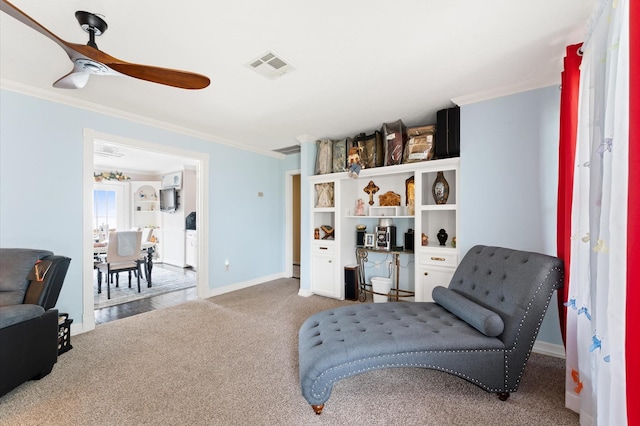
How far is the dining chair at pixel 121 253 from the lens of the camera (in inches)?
156

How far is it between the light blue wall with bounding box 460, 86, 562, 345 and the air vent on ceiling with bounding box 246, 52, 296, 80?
1.88m

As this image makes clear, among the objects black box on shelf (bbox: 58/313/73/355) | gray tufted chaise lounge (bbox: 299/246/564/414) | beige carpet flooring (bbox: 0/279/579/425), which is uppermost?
gray tufted chaise lounge (bbox: 299/246/564/414)

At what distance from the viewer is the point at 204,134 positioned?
3904 mm

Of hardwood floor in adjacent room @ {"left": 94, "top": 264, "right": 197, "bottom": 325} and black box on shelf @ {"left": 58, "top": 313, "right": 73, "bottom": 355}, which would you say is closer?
black box on shelf @ {"left": 58, "top": 313, "right": 73, "bottom": 355}

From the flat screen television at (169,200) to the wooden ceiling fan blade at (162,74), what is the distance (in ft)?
17.8

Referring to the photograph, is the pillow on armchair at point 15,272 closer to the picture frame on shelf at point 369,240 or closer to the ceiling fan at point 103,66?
the ceiling fan at point 103,66

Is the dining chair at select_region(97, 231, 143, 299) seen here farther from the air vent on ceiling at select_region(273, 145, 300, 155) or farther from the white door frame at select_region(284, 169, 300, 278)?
the air vent on ceiling at select_region(273, 145, 300, 155)

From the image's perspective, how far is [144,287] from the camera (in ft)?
14.7

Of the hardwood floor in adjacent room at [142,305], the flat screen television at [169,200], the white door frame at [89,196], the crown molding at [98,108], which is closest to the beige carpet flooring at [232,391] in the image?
the white door frame at [89,196]

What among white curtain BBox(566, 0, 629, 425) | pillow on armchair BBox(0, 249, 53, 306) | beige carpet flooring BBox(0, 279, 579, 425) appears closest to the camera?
white curtain BBox(566, 0, 629, 425)

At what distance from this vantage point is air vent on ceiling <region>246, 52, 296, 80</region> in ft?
6.61

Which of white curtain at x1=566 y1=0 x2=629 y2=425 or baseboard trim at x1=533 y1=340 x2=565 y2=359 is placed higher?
white curtain at x1=566 y1=0 x2=629 y2=425

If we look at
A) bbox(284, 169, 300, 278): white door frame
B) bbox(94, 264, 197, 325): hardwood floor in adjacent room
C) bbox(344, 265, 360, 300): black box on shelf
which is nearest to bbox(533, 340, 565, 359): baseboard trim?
bbox(344, 265, 360, 300): black box on shelf

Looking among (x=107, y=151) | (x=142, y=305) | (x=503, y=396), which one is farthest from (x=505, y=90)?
(x=107, y=151)
